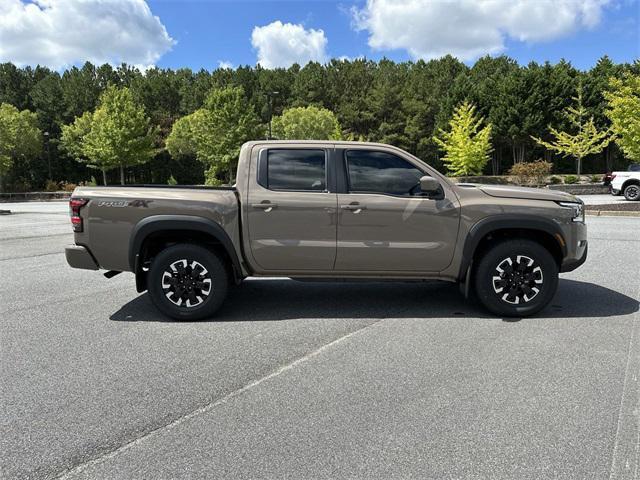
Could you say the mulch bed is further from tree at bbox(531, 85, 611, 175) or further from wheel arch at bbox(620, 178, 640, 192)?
tree at bbox(531, 85, 611, 175)

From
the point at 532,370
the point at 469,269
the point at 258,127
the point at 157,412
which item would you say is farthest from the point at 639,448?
the point at 258,127

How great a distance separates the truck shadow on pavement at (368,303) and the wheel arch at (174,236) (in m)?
0.52

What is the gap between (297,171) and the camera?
517cm

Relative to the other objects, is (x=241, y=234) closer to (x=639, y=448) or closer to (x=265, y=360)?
(x=265, y=360)

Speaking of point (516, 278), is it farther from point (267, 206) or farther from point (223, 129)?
point (223, 129)

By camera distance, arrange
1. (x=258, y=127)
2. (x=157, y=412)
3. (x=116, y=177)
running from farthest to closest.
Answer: (x=116, y=177) < (x=258, y=127) < (x=157, y=412)

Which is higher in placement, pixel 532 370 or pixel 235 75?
pixel 235 75

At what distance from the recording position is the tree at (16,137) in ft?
147

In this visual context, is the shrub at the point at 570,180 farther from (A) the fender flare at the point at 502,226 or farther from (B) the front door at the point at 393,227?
(B) the front door at the point at 393,227

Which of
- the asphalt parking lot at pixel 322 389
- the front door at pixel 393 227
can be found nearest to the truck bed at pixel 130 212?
the asphalt parking lot at pixel 322 389

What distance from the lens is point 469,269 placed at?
5.15 m

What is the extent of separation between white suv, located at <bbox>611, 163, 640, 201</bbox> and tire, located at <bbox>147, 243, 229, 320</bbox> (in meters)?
21.5

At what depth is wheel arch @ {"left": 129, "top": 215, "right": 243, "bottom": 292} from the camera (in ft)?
16.3

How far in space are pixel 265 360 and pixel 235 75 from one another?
239 ft
